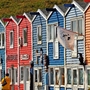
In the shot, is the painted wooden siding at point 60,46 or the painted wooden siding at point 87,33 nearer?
the painted wooden siding at point 87,33

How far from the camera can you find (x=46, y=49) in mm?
41375

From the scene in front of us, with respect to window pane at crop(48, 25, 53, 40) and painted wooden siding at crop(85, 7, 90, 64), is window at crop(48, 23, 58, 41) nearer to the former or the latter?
window pane at crop(48, 25, 53, 40)

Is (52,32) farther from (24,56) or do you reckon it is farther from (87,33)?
(24,56)

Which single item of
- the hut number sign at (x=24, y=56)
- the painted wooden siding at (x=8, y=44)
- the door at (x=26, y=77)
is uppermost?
the painted wooden siding at (x=8, y=44)

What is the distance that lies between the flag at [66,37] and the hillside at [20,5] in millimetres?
48351

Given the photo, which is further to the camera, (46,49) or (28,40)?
(28,40)

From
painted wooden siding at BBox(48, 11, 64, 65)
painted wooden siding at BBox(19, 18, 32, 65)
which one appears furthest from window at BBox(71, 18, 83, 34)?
painted wooden siding at BBox(19, 18, 32, 65)

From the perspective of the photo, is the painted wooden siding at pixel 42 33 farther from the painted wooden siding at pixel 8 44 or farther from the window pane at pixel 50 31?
the painted wooden siding at pixel 8 44

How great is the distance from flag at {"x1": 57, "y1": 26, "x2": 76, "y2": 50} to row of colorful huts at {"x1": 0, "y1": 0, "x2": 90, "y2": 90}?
1.39 feet

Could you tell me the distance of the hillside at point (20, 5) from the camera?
88.8 meters

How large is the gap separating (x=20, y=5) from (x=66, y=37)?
62.1 metres

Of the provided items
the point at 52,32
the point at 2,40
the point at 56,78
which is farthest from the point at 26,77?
the point at 52,32

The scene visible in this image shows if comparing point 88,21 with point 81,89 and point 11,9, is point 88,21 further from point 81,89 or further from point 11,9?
point 11,9

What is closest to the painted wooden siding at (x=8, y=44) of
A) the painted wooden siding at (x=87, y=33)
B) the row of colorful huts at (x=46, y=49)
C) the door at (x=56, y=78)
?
the row of colorful huts at (x=46, y=49)
